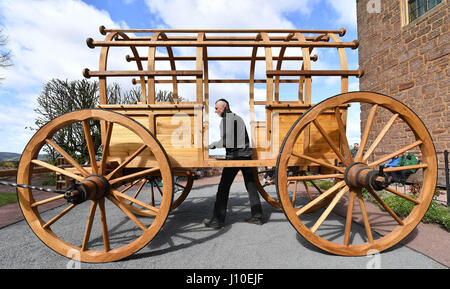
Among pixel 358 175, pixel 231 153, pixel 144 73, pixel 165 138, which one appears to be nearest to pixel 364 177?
pixel 358 175

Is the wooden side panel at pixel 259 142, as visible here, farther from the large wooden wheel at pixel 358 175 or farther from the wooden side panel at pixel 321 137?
the wooden side panel at pixel 321 137

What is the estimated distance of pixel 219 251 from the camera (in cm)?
220

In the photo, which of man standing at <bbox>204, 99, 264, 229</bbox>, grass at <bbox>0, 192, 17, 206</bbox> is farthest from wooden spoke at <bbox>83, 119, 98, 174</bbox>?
grass at <bbox>0, 192, 17, 206</bbox>

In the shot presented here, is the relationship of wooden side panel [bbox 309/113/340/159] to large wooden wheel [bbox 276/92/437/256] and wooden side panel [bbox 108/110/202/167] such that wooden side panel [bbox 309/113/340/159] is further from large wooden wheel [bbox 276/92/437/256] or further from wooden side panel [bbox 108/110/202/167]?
wooden side panel [bbox 108/110/202/167]

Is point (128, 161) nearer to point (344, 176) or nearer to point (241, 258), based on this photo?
point (241, 258)

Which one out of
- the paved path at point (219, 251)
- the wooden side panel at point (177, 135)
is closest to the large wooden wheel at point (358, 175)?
the paved path at point (219, 251)

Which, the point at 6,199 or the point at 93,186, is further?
the point at 6,199

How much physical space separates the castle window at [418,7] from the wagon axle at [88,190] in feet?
24.0

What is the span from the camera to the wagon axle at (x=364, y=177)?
1.81 m

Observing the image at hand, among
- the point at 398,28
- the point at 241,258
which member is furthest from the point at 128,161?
the point at 398,28

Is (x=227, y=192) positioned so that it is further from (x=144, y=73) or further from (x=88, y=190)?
(x=144, y=73)

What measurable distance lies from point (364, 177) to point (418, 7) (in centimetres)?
617

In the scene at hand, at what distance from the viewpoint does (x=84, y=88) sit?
10164 millimetres
